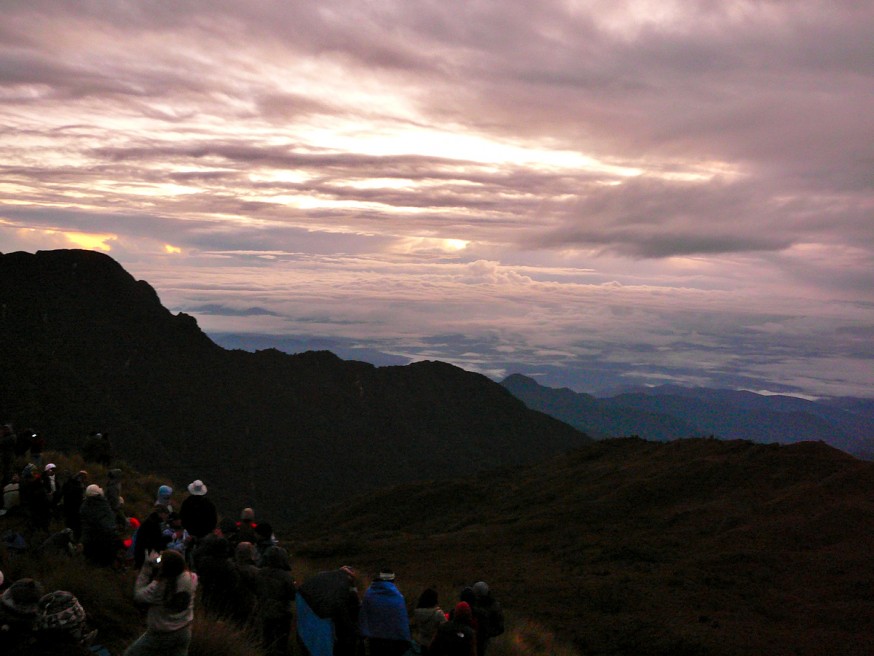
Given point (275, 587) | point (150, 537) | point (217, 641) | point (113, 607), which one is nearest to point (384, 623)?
point (275, 587)

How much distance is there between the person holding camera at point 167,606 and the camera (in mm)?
6211

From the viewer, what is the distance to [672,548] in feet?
83.0

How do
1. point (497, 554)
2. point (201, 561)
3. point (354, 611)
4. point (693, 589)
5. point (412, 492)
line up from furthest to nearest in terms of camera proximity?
point (412, 492) → point (497, 554) → point (693, 589) → point (201, 561) → point (354, 611)

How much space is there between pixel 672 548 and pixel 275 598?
1977 centimetres

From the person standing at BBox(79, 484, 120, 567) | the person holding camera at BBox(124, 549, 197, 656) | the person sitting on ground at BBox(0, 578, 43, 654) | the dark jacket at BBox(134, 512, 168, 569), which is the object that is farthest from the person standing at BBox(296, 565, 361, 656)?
the person standing at BBox(79, 484, 120, 567)

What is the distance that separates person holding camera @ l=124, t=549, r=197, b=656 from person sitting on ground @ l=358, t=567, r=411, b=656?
7.59ft

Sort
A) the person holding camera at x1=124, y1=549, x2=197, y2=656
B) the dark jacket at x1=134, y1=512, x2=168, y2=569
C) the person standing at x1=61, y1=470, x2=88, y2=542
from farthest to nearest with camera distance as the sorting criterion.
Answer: the person standing at x1=61, y1=470, x2=88, y2=542 → the dark jacket at x1=134, y1=512, x2=168, y2=569 → the person holding camera at x1=124, y1=549, x2=197, y2=656

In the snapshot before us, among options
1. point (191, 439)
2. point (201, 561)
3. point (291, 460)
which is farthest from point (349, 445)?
point (201, 561)

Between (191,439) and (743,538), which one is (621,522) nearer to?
(743,538)

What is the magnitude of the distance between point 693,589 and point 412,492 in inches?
1138

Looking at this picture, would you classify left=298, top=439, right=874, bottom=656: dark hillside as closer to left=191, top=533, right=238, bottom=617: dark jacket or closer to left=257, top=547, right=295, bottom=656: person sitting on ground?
left=257, top=547, right=295, bottom=656: person sitting on ground

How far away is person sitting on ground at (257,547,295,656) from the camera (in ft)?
28.7

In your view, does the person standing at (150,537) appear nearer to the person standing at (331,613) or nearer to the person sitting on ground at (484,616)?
the person standing at (331,613)

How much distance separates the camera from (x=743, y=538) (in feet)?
81.8
